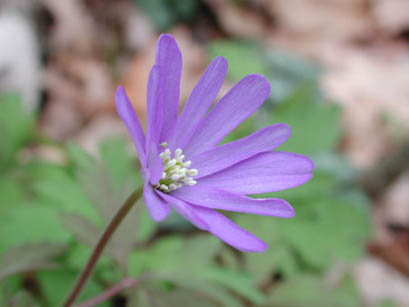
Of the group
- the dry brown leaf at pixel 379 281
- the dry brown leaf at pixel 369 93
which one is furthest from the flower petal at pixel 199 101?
the dry brown leaf at pixel 369 93

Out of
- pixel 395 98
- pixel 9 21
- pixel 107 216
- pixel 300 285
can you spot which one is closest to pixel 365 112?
pixel 395 98

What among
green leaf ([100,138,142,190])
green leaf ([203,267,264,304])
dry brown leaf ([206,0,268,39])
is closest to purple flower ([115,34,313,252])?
green leaf ([203,267,264,304])

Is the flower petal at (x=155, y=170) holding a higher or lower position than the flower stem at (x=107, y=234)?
higher

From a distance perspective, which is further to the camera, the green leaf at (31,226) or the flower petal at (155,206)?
the green leaf at (31,226)

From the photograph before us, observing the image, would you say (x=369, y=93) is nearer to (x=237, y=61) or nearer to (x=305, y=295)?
(x=237, y=61)

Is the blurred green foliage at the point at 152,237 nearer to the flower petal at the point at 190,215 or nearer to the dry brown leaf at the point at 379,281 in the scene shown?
the dry brown leaf at the point at 379,281

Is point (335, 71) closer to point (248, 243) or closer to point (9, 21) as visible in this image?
point (9, 21)
